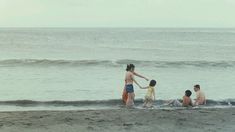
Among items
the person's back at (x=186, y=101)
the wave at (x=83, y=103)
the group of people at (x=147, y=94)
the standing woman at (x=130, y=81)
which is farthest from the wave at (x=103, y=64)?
the person's back at (x=186, y=101)

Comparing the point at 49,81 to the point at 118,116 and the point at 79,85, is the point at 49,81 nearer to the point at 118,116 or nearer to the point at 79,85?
the point at 79,85

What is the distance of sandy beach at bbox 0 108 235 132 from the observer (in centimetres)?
1166

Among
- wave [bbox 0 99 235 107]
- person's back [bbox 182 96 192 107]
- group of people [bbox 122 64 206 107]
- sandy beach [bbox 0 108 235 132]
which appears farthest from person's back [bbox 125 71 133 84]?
wave [bbox 0 99 235 107]

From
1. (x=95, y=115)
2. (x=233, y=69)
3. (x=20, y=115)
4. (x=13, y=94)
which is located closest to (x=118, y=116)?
(x=95, y=115)

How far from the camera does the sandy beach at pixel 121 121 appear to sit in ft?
38.3

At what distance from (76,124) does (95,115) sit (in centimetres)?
159

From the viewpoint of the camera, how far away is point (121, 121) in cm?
1273

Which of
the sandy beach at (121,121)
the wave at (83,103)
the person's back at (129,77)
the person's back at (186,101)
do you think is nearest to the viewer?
the sandy beach at (121,121)

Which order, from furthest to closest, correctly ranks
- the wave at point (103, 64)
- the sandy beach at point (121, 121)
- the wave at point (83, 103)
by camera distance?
1. the wave at point (103, 64)
2. the wave at point (83, 103)
3. the sandy beach at point (121, 121)

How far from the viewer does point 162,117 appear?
528 inches

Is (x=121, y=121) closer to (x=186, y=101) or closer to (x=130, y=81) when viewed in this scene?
(x=130, y=81)

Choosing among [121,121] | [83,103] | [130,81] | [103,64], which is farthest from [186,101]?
[103,64]

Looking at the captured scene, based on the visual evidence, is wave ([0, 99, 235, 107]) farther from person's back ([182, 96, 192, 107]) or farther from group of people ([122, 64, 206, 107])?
person's back ([182, 96, 192, 107])

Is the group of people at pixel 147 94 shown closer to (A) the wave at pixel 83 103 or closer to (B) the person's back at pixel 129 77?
(B) the person's back at pixel 129 77
